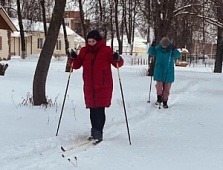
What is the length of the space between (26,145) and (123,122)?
2.72 metres

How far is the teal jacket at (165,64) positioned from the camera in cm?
1052

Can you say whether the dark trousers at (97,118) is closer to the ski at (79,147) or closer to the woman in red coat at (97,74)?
the woman in red coat at (97,74)

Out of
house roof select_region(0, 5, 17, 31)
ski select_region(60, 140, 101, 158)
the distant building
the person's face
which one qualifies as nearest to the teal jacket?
the person's face

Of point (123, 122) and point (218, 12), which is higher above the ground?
point (218, 12)

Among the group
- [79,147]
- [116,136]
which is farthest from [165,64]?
[79,147]

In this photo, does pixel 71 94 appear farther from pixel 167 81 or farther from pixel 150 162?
pixel 150 162

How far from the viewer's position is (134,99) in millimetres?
11414

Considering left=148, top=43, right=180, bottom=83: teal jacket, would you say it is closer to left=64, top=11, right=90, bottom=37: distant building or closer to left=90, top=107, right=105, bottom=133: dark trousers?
left=90, top=107, right=105, bottom=133: dark trousers

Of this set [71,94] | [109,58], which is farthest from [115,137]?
[71,94]

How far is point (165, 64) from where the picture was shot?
34.8 ft

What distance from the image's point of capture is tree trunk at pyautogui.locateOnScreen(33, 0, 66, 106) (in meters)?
8.98

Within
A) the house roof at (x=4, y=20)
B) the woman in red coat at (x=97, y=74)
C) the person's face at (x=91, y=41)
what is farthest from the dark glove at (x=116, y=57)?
the house roof at (x=4, y=20)

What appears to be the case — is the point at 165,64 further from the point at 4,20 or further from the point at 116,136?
the point at 4,20

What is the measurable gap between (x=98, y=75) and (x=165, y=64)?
4.45 meters
